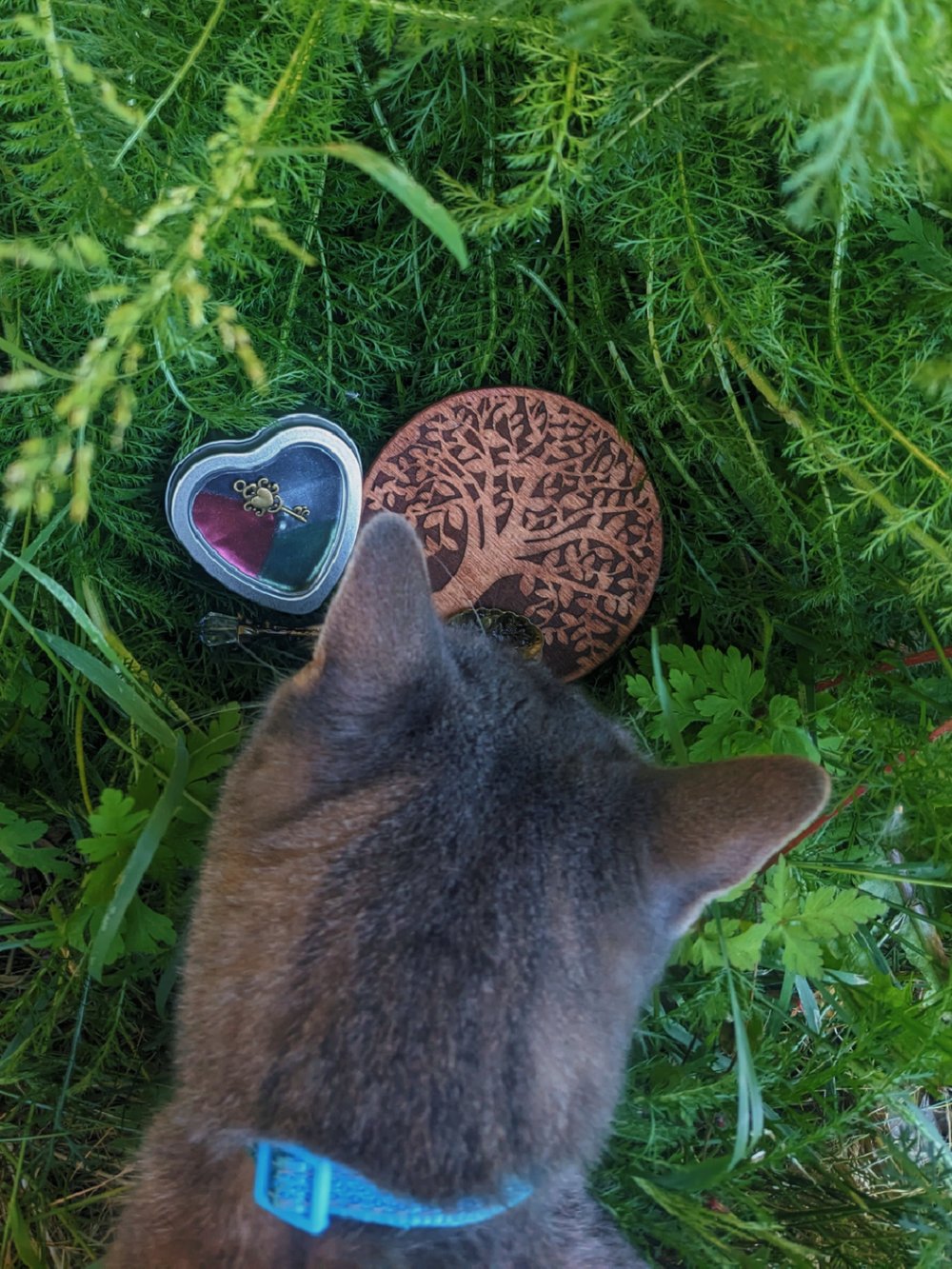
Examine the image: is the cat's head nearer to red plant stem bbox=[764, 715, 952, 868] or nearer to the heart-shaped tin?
red plant stem bbox=[764, 715, 952, 868]

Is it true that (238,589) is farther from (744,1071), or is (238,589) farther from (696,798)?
(744,1071)

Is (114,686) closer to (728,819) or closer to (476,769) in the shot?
(476,769)

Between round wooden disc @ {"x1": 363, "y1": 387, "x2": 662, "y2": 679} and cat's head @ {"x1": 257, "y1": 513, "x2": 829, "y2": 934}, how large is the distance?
0.85 metres

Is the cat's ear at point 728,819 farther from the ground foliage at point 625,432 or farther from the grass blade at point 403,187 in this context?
the grass blade at point 403,187

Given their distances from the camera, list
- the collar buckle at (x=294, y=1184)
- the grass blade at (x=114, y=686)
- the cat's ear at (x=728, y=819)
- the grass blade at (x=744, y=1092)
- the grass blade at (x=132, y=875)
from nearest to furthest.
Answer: the collar buckle at (x=294, y=1184) < the cat's ear at (x=728, y=819) < the grass blade at (x=744, y=1092) < the grass blade at (x=132, y=875) < the grass blade at (x=114, y=686)

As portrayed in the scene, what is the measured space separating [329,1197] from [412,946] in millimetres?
343

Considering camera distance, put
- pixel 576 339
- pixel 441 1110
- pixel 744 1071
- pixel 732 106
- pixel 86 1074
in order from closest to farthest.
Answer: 1. pixel 441 1110
2. pixel 732 106
3. pixel 744 1071
4. pixel 86 1074
5. pixel 576 339

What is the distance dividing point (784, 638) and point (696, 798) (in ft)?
3.63

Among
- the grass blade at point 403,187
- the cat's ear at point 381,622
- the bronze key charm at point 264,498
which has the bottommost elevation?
the bronze key charm at point 264,498

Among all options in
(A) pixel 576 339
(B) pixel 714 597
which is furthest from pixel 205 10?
(B) pixel 714 597

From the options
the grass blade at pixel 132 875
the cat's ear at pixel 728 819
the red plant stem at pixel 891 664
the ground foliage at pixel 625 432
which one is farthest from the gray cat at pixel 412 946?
A: the red plant stem at pixel 891 664

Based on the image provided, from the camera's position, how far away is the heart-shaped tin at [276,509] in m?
2.21

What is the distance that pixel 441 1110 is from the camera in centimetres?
119

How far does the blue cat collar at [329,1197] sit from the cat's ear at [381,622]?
0.62 metres
